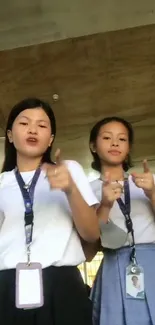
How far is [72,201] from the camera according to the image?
1.37 meters

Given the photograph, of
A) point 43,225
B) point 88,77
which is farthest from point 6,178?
point 88,77

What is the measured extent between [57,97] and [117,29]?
3.35 ft

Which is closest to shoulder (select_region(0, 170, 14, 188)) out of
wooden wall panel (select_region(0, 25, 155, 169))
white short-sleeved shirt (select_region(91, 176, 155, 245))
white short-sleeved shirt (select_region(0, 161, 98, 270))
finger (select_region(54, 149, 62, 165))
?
white short-sleeved shirt (select_region(0, 161, 98, 270))

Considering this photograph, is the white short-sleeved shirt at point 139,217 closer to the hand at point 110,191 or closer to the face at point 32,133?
the hand at point 110,191

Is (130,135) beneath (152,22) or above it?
beneath

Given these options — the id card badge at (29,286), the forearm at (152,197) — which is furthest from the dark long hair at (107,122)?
the id card badge at (29,286)

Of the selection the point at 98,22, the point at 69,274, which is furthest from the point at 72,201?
the point at 98,22

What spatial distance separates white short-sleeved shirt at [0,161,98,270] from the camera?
4.55 feet

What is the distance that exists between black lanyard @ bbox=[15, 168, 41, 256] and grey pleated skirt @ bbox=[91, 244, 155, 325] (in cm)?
43

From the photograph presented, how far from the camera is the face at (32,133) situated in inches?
62.4

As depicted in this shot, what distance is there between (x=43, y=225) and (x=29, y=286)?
0.21 m

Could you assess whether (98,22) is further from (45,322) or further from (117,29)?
(45,322)

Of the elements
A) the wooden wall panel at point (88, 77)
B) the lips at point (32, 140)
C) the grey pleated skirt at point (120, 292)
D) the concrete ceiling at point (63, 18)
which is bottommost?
the grey pleated skirt at point (120, 292)

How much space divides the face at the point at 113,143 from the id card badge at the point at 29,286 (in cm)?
68
